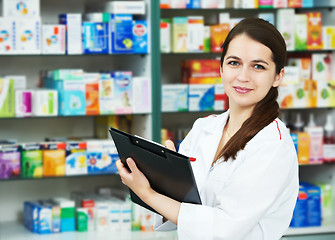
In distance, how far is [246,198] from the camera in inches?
68.9

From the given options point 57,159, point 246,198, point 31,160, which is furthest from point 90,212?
point 246,198

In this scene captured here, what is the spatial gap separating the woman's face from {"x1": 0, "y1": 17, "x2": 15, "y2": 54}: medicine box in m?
2.29

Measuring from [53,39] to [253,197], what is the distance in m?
2.57

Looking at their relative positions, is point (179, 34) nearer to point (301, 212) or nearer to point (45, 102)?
point (45, 102)

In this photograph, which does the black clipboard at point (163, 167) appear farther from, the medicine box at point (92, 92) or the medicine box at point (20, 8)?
the medicine box at point (20, 8)

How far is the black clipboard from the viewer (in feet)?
5.89

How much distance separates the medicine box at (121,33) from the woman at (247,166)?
214cm

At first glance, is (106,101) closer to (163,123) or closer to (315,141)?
(163,123)

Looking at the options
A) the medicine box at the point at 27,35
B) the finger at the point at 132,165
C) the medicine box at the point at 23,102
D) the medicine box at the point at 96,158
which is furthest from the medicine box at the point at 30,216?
the finger at the point at 132,165

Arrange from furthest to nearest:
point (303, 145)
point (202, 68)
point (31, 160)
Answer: point (303, 145), point (202, 68), point (31, 160)

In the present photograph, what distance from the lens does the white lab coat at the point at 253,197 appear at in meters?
1.75

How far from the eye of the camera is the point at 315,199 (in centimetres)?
437

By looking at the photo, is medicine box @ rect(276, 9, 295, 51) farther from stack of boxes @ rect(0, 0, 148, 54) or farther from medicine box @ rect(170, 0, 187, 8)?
stack of boxes @ rect(0, 0, 148, 54)

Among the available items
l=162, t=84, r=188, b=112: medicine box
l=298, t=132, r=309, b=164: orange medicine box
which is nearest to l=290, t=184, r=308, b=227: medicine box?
l=298, t=132, r=309, b=164: orange medicine box
